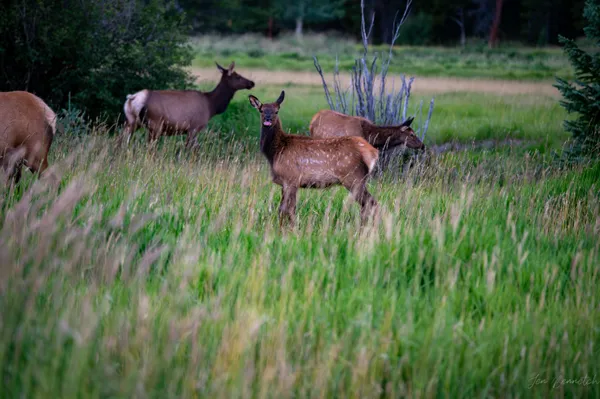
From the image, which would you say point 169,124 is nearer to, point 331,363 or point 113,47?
point 113,47

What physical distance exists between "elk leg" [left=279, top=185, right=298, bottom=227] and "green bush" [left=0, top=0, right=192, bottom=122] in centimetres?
658

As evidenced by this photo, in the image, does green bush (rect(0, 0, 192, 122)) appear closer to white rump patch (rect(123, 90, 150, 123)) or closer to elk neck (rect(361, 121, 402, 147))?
white rump patch (rect(123, 90, 150, 123))

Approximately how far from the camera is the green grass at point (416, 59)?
28.1m

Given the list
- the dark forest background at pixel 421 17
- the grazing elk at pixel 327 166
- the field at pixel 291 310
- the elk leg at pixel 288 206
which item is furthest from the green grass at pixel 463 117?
the dark forest background at pixel 421 17

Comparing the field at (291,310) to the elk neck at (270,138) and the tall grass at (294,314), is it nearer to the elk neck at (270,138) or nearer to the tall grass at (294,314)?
the tall grass at (294,314)

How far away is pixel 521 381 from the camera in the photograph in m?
3.52

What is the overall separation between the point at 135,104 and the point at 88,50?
1.52m

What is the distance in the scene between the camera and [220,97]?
13.1 metres

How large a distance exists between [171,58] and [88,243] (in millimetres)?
9299

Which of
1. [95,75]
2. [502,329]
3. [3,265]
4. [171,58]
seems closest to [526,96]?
[171,58]

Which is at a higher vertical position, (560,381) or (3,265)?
(3,265)

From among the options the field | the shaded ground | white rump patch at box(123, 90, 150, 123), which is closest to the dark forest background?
the shaded ground

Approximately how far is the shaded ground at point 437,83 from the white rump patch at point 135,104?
965cm

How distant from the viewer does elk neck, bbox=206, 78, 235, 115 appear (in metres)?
12.8
